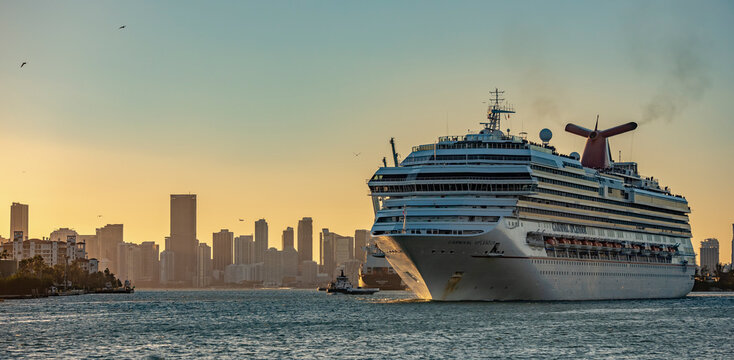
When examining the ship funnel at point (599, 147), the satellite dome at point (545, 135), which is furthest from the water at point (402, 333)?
the ship funnel at point (599, 147)

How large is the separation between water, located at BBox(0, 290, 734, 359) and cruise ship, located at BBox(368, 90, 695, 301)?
299 centimetres

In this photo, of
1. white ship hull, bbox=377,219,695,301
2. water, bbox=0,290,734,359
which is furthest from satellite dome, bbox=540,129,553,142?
water, bbox=0,290,734,359

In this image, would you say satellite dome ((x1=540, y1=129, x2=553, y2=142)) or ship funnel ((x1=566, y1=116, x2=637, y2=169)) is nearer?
satellite dome ((x1=540, y1=129, x2=553, y2=142))

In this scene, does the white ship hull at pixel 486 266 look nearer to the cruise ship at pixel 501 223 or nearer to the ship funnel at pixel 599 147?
the cruise ship at pixel 501 223

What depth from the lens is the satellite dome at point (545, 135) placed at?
13462 cm

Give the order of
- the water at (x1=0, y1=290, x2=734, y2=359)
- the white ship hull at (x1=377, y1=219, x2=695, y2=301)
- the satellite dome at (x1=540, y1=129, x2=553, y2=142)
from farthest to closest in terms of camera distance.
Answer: the satellite dome at (x1=540, y1=129, x2=553, y2=142)
the white ship hull at (x1=377, y1=219, x2=695, y2=301)
the water at (x1=0, y1=290, x2=734, y2=359)

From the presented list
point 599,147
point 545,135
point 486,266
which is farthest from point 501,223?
point 599,147

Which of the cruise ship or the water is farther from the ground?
the cruise ship

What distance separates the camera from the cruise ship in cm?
10981

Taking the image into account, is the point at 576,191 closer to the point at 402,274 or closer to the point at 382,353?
the point at 402,274

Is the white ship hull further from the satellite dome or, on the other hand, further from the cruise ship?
the satellite dome

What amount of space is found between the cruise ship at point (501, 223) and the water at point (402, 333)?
2.99 meters

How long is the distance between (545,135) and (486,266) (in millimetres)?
30404

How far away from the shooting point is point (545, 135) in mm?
134625
